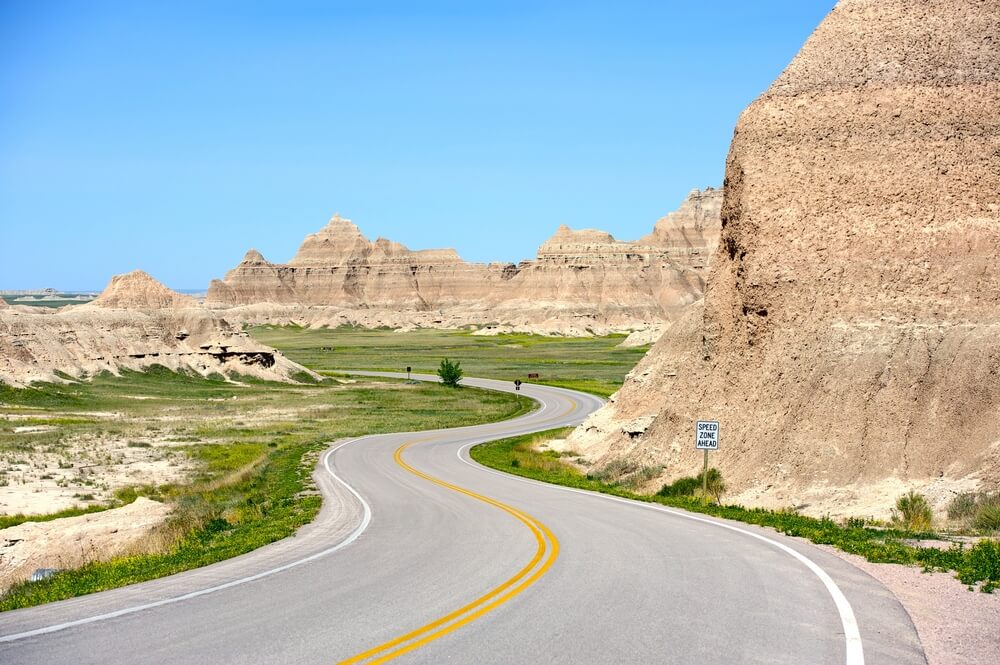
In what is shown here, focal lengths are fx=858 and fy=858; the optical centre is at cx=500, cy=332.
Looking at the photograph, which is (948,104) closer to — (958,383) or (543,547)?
(958,383)

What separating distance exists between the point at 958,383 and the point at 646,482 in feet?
32.9

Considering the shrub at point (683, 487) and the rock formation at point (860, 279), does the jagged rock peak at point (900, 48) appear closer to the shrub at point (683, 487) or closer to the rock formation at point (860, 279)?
the rock formation at point (860, 279)

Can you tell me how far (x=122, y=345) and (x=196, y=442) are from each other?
140ft

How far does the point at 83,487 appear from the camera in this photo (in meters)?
30.8

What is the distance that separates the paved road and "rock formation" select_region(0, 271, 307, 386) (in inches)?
2405

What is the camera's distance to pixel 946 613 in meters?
9.53

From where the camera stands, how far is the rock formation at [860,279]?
21672mm

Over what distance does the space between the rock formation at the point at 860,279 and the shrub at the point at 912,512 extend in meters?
0.66

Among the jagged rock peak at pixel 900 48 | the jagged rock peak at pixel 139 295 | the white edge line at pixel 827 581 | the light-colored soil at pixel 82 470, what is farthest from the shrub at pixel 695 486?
the jagged rock peak at pixel 139 295

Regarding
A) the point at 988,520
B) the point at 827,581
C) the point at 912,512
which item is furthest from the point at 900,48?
the point at 827,581

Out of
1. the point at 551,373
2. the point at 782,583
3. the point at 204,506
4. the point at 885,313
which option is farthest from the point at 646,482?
the point at 551,373

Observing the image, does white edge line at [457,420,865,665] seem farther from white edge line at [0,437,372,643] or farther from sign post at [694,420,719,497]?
white edge line at [0,437,372,643]

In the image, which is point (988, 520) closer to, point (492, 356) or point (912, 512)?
point (912, 512)

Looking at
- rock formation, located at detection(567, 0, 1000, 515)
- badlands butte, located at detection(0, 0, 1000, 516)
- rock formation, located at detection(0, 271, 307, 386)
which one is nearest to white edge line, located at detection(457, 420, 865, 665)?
badlands butte, located at detection(0, 0, 1000, 516)
